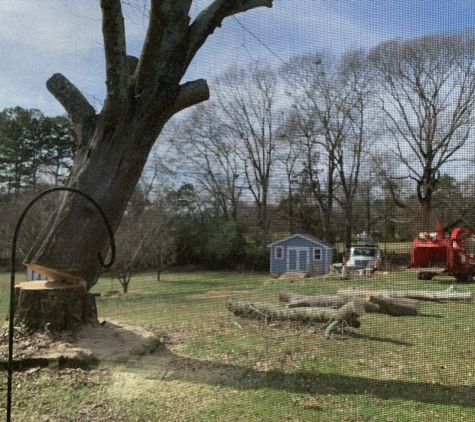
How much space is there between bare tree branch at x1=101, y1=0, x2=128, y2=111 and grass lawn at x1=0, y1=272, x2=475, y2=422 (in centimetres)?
126

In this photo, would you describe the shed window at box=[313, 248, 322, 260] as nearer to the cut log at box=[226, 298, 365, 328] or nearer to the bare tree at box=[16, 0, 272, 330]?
the cut log at box=[226, 298, 365, 328]

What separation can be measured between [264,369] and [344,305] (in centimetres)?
132

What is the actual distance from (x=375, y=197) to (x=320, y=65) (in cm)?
83

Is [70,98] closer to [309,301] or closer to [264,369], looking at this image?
[264,369]

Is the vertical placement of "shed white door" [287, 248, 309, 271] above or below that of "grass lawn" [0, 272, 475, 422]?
above

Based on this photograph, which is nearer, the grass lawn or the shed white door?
the grass lawn

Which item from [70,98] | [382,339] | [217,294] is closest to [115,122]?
[70,98]

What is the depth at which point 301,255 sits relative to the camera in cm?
288

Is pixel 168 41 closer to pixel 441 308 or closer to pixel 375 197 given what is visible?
pixel 375 197

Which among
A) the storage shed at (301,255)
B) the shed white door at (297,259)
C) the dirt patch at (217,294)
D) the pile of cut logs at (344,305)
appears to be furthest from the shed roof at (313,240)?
the pile of cut logs at (344,305)

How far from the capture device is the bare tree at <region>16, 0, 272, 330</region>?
1.96m

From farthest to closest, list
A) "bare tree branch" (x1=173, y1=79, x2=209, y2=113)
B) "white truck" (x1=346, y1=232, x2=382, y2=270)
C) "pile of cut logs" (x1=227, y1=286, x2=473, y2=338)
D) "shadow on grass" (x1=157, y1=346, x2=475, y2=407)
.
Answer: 1. "pile of cut logs" (x1=227, y1=286, x2=473, y2=338)
2. "white truck" (x1=346, y1=232, x2=382, y2=270)
3. "bare tree branch" (x1=173, y1=79, x2=209, y2=113)
4. "shadow on grass" (x1=157, y1=346, x2=475, y2=407)

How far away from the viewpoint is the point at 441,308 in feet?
10.9

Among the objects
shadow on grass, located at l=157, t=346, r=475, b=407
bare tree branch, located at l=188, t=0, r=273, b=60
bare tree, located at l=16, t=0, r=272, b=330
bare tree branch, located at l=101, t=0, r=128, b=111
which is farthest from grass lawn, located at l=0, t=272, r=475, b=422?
bare tree branch, located at l=188, t=0, r=273, b=60
